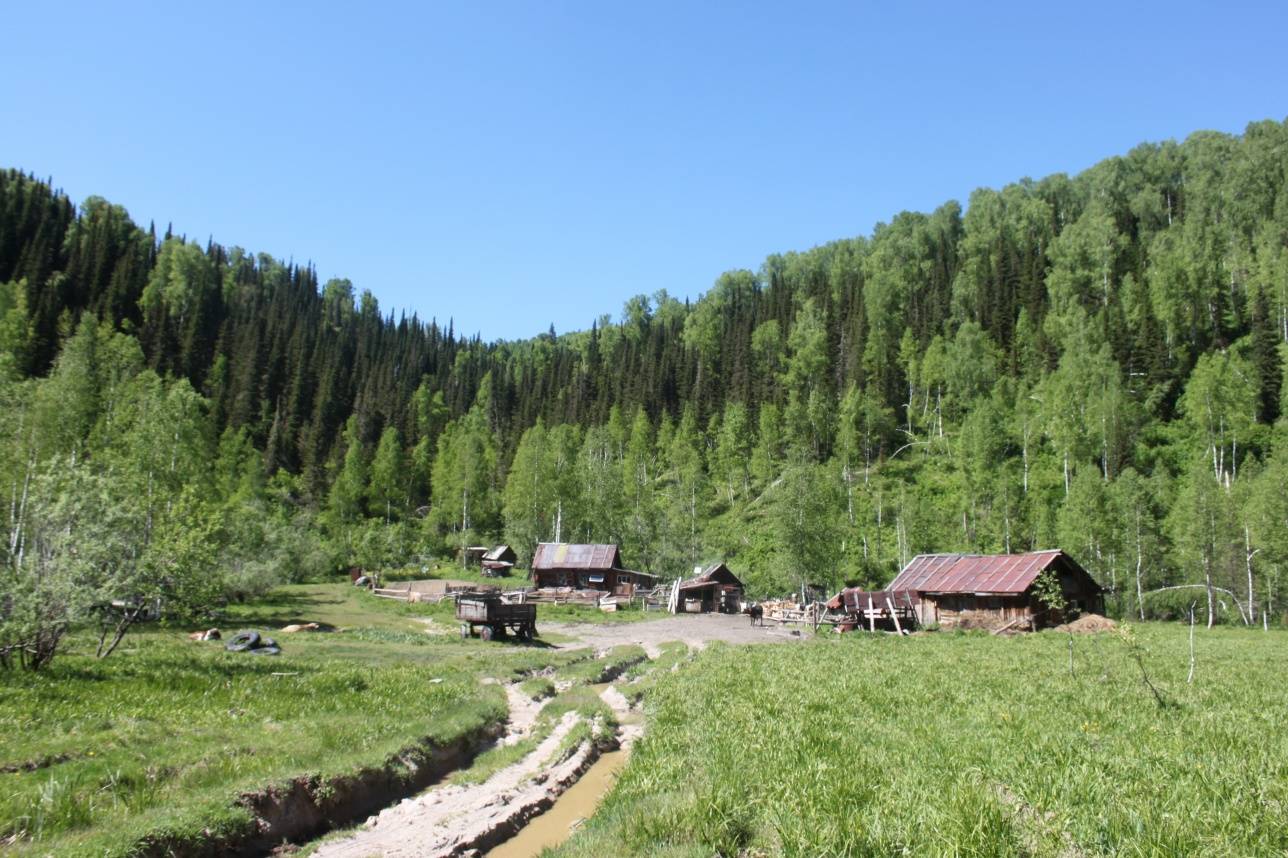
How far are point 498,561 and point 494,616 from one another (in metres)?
48.8

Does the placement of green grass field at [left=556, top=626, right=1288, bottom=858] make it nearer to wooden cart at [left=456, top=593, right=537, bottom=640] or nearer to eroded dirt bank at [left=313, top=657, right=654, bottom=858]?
eroded dirt bank at [left=313, top=657, right=654, bottom=858]

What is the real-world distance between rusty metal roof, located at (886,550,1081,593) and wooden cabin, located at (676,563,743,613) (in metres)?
17.8

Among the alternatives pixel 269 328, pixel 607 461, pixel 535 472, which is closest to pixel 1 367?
pixel 535 472

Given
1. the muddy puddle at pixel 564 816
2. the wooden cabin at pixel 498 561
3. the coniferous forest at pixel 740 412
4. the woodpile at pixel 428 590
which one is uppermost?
the coniferous forest at pixel 740 412

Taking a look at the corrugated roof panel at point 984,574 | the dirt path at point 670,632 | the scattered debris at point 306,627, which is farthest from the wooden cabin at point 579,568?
the scattered debris at point 306,627

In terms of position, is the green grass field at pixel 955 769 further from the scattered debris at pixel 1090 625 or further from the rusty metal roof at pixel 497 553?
the rusty metal roof at pixel 497 553

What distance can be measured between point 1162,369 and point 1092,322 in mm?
12878

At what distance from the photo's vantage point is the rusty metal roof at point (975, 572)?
46094 mm

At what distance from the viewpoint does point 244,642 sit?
95.1 feet

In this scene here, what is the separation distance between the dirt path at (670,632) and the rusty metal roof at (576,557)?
16945 millimetres

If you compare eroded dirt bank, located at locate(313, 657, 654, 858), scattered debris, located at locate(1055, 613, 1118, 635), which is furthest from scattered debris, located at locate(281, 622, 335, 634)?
scattered debris, located at locate(1055, 613, 1118, 635)

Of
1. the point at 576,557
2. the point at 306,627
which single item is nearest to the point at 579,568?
the point at 576,557

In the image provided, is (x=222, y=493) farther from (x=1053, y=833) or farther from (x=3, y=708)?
(x=1053, y=833)

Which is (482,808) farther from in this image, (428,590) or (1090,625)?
(428,590)
